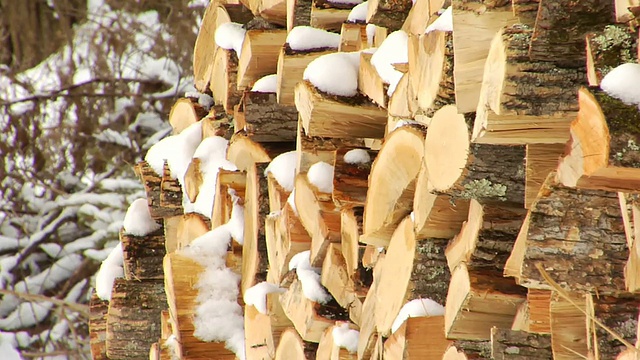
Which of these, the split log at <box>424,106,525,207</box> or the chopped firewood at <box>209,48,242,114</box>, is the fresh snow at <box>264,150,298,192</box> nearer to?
the chopped firewood at <box>209,48,242,114</box>

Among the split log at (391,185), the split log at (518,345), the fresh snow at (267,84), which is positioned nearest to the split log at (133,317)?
the fresh snow at (267,84)

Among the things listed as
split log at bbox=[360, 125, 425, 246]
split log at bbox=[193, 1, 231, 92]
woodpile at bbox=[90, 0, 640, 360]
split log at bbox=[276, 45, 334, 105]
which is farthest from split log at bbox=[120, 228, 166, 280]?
split log at bbox=[360, 125, 425, 246]

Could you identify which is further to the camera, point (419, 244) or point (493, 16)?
point (419, 244)

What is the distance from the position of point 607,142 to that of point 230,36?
4.22ft

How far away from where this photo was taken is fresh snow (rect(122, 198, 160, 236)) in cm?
234

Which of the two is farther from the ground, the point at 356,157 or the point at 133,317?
the point at 356,157

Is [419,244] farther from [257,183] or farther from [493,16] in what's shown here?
[257,183]

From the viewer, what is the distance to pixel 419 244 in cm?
124

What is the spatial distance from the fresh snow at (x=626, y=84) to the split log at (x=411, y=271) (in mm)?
485

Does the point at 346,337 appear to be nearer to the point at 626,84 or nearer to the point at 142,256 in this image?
the point at 626,84

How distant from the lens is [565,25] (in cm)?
90

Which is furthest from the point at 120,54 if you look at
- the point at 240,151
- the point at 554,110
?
the point at 554,110

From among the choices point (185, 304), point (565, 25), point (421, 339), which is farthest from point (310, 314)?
point (565, 25)

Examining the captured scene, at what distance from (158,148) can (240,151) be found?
524mm
